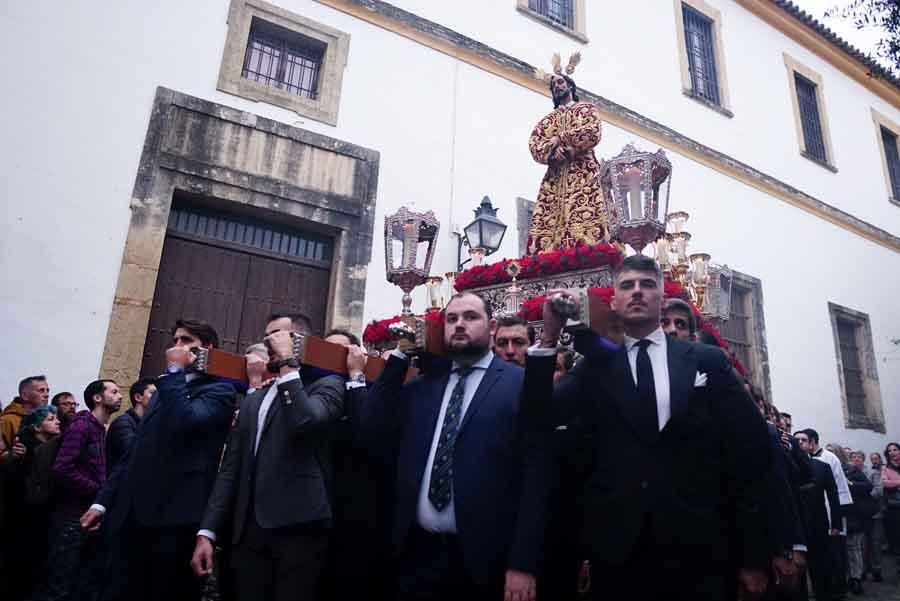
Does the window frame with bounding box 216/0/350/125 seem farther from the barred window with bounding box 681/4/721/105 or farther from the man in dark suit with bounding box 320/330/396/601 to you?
the barred window with bounding box 681/4/721/105

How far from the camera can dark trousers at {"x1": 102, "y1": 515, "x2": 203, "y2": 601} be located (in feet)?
9.23

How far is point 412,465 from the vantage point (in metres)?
2.31

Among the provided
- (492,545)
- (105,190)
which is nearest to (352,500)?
(492,545)

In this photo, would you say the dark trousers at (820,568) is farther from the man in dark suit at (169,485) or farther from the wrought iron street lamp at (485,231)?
the man in dark suit at (169,485)

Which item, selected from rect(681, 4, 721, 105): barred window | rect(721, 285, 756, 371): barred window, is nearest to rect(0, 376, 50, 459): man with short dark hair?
rect(721, 285, 756, 371): barred window

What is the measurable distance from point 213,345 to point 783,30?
1535 cm

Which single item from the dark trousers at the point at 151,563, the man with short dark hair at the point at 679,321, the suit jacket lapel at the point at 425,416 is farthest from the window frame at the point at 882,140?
the dark trousers at the point at 151,563

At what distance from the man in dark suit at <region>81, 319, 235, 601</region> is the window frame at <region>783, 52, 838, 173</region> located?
546 inches

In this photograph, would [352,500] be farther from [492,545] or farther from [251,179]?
[251,179]

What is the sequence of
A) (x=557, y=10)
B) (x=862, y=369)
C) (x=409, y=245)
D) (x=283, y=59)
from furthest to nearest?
1. (x=862, y=369)
2. (x=557, y=10)
3. (x=283, y=59)
4. (x=409, y=245)

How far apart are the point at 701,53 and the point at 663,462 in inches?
505

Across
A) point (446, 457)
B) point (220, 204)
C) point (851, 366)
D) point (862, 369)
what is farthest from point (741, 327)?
point (446, 457)

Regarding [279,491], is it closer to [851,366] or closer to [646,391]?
[646,391]

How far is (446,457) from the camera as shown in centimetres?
225
